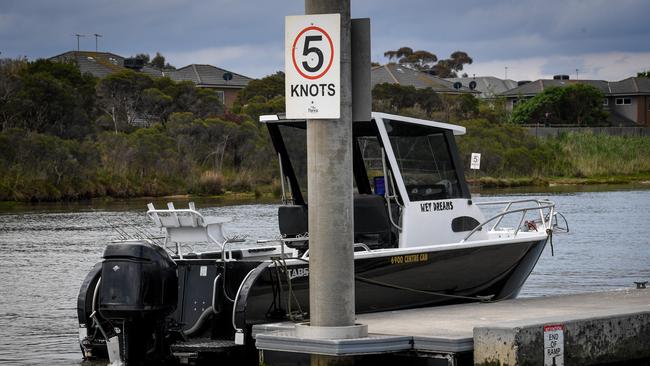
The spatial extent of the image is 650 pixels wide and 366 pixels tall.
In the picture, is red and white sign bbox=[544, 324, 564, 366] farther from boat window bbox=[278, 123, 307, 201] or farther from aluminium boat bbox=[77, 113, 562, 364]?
boat window bbox=[278, 123, 307, 201]

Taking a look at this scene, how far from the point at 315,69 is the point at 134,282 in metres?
3.19

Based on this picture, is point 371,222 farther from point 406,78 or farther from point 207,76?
point 406,78

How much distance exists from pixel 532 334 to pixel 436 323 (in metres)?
1.63

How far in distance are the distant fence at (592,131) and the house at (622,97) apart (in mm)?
15418

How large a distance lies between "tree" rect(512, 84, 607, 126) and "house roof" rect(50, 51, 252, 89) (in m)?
22.4

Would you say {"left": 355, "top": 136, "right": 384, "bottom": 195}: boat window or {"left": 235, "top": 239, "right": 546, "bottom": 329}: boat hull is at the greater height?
{"left": 355, "top": 136, "right": 384, "bottom": 195}: boat window

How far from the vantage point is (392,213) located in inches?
562

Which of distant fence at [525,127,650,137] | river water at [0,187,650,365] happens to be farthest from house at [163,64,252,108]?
river water at [0,187,650,365]

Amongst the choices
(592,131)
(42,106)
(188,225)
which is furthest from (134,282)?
(592,131)

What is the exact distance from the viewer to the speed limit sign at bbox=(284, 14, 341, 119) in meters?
9.67

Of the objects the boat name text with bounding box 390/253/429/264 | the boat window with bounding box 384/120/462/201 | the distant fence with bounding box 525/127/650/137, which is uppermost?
the distant fence with bounding box 525/127/650/137

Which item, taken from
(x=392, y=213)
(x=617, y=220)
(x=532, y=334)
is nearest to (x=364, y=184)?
(x=392, y=213)

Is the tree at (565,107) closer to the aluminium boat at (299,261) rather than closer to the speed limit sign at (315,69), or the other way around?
the aluminium boat at (299,261)

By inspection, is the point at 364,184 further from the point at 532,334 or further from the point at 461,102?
the point at 461,102
